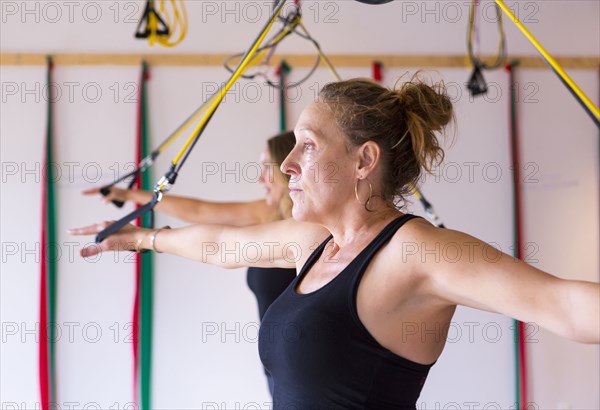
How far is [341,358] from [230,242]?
0.77m

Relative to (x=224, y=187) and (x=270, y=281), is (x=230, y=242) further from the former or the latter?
(x=224, y=187)

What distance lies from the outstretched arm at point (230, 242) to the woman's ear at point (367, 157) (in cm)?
27

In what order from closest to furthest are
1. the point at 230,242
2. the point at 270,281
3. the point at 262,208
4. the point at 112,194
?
1. the point at 230,242
2. the point at 270,281
3. the point at 112,194
4. the point at 262,208

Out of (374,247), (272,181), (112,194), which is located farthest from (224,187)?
(374,247)

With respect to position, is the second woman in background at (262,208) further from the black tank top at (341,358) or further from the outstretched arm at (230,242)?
the black tank top at (341,358)

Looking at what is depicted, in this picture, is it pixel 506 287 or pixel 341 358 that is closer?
pixel 506 287

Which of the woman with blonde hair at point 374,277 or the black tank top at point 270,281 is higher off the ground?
the woman with blonde hair at point 374,277

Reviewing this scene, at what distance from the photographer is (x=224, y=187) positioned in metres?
4.02

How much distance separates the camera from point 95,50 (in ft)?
13.2

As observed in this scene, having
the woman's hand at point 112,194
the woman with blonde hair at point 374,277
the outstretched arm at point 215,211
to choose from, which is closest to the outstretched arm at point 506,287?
the woman with blonde hair at point 374,277

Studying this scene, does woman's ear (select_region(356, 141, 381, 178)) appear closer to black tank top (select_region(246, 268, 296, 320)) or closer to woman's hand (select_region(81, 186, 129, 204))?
black tank top (select_region(246, 268, 296, 320))

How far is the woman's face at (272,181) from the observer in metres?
3.03

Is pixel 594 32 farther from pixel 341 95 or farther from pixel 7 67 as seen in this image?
pixel 7 67

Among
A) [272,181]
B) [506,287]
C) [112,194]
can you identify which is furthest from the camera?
[272,181]
